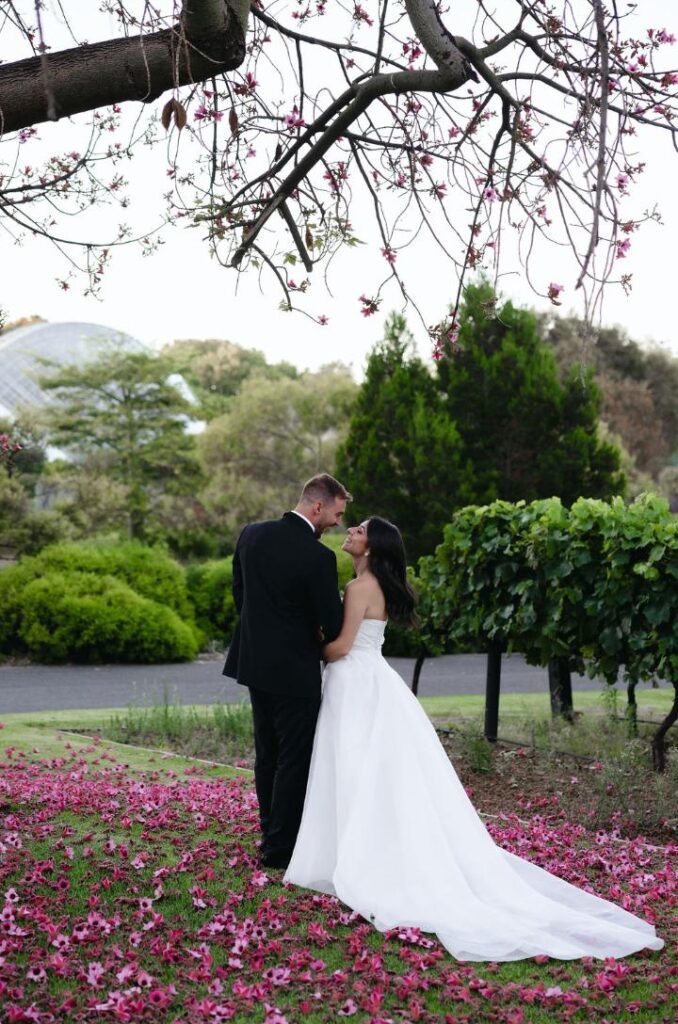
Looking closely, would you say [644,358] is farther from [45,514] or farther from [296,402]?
[45,514]

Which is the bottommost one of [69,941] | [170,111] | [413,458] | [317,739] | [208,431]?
[69,941]

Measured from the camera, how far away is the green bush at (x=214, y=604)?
19359 millimetres

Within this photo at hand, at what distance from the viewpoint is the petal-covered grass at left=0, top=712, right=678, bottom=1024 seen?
12.9ft

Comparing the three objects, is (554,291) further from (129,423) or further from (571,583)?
(129,423)

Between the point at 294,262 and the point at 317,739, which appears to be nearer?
the point at 317,739

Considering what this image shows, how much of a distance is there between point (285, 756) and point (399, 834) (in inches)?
27.7

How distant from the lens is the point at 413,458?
2050cm

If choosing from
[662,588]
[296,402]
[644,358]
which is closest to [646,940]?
[662,588]

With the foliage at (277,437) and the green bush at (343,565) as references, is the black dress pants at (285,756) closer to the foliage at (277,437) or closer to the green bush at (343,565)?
the green bush at (343,565)

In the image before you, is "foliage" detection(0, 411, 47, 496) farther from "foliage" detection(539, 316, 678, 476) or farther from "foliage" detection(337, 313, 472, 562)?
"foliage" detection(539, 316, 678, 476)

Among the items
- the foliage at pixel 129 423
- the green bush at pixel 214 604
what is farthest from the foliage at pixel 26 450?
the green bush at pixel 214 604

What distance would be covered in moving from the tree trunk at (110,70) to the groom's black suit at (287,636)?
6.83 ft

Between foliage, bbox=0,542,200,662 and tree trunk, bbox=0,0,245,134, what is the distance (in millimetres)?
13387

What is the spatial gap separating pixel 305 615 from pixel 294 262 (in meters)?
1.96
